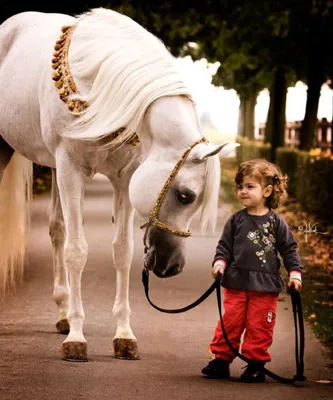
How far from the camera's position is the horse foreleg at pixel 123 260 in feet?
25.7

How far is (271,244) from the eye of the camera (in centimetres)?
709

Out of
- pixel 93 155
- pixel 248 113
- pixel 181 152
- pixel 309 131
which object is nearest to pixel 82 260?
pixel 93 155

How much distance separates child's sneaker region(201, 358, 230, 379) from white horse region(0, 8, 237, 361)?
A: 61cm

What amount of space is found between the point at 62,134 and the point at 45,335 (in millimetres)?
1580

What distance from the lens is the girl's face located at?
707cm

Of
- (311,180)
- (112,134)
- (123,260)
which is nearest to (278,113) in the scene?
(311,180)

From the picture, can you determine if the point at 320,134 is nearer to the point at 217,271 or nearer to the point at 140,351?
the point at 140,351

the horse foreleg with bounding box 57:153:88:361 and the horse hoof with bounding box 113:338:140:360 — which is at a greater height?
the horse foreleg with bounding box 57:153:88:361

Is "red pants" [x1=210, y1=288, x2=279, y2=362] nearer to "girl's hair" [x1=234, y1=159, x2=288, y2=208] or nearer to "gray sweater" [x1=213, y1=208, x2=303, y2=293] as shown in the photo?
"gray sweater" [x1=213, y1=208, x2=303, y2=293]

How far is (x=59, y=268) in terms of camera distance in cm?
882

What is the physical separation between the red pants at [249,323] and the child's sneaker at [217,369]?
1.4 inches

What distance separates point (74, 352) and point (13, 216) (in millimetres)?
2010

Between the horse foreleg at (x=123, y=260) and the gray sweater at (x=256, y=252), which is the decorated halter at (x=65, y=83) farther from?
the gray sweater at (x=256, y=252)

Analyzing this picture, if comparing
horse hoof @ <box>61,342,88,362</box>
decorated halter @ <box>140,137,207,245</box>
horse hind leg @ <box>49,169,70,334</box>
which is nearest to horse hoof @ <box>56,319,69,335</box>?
horse hind leg @ <box>49,169,70,334</box>
